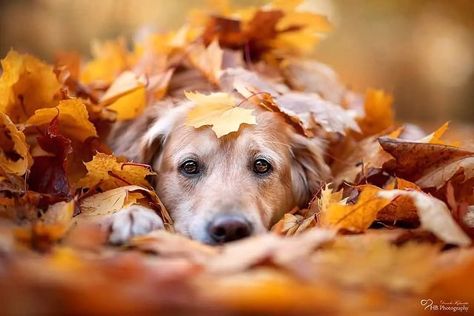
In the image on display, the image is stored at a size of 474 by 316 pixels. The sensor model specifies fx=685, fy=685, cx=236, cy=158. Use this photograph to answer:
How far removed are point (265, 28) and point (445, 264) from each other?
2671 millimetres

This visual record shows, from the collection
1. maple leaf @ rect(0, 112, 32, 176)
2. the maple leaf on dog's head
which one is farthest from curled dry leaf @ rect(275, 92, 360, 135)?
maple leaf @ rect(0, 112, 32, 176)

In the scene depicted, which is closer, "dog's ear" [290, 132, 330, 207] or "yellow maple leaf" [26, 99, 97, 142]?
"yellow maple leaf" [26, 99, 97, 142]

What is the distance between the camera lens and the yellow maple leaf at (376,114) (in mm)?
4336

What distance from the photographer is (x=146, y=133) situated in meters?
3.88

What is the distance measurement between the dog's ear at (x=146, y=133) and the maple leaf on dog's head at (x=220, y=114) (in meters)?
0.40

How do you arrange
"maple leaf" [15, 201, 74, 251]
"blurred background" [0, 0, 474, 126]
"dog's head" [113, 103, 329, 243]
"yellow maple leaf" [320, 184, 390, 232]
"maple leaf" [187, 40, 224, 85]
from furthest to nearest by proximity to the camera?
1. "blurred background" [0, 0, 474, 126]
2. "maple leaf" [187, 40, 224, 85]
3. "dog's head" [113, 103, 329, 243]
4. "yellow maple leaf" [320, 184, 390, 232]
5. "maple leaf" [15, 201, 74, 251]

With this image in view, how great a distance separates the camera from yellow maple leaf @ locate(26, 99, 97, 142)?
318 centimetres

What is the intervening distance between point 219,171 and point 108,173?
1.83 feet

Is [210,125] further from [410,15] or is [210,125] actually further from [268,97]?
[410,15]

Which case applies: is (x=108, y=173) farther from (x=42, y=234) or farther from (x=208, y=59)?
(x=208, y=59)

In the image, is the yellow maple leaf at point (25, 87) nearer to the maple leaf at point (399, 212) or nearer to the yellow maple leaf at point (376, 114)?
the maple leaf at point (399, 212)

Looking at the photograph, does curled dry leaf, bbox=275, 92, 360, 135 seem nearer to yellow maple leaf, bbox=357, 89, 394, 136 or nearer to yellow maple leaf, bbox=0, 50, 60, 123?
yellow maple leaf, bbox=357, 89, 394, 136

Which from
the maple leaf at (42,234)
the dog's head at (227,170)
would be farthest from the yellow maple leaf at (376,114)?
the maple leaf at (42,234)

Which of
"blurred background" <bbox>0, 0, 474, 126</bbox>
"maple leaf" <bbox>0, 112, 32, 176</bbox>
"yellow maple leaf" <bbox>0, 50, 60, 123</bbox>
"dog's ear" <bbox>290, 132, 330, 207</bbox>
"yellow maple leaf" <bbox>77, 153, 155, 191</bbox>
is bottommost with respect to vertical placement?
"blurred background" <bbox>0, 0, 474, 126</bbox>
